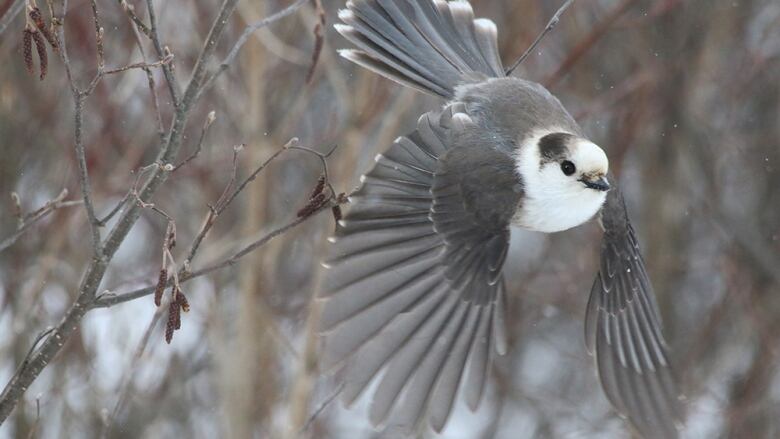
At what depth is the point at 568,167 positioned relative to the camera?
3240 mm

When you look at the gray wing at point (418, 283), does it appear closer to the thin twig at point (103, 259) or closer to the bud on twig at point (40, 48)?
the thin twig at point (103, 259)

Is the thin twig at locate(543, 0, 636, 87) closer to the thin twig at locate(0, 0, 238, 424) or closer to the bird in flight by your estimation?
the bird in flight

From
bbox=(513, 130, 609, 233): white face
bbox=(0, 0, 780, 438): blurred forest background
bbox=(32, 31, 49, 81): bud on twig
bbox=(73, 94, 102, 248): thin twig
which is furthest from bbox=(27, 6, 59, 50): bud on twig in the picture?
bbox=(0, 0, 780, 438): blurred forest background

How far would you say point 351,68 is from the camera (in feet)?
21.4

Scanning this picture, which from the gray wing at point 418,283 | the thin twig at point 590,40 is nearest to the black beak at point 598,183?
the gray wing at point 418,283

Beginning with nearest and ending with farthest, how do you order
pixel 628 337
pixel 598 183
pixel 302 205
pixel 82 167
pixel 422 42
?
1. pixel 82 167
2. pixel 598 183
3. pixel 628 337
4. pixel 422 42
5. pixel 302 205

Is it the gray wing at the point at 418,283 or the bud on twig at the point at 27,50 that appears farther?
the gray wing at the point at 418,283

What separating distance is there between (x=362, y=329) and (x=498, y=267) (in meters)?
0.59

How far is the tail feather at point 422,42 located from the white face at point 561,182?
0.59m

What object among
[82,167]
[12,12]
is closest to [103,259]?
[82,167]

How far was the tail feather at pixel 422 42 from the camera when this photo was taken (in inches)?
147

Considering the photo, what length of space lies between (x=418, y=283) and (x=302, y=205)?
216cm

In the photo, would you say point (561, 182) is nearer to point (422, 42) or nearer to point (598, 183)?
point (598, 183)

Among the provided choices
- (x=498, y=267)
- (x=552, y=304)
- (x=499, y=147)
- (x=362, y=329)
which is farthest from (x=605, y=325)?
(x=552, y=304)
